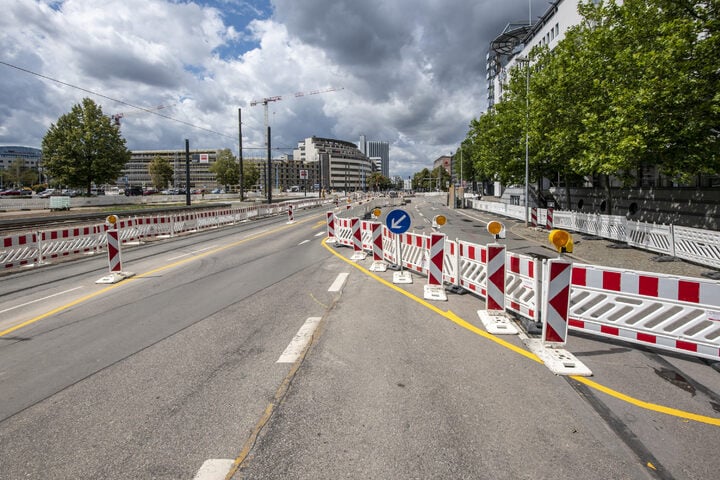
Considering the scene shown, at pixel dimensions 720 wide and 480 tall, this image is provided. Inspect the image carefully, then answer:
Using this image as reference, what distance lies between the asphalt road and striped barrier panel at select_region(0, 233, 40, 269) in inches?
289

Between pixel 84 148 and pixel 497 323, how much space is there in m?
59.6

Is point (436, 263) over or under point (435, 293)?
over

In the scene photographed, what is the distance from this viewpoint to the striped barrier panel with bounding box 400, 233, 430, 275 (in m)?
9.99

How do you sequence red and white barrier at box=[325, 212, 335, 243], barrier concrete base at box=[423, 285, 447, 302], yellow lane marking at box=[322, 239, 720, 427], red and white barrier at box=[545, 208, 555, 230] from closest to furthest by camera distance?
yellow lane marking at box=[322, 239, 720, 427], barrier concrete base at box=[423, 285, 447, 302], red and white barrier at box=[325, 212, 335, 243], red and white barrier at box=[545, 208, 555, 230]

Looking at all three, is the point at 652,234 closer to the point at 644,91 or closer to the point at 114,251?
the point at 644,91

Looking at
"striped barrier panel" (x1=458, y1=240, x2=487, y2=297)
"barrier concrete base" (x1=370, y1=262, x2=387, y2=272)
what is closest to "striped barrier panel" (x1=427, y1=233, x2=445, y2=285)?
"striped barrier panel" (x1=458, y1=240, x2=487, y2=297)

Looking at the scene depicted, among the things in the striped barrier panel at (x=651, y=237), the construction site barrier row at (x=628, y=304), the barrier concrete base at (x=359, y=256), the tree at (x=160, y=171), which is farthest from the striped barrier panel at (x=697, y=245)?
the tree at (x=160, y=171)

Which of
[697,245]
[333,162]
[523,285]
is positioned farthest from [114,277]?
[333,162]

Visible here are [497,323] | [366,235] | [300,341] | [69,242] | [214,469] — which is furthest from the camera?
[69,242]

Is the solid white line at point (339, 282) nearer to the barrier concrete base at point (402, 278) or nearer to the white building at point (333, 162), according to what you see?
the barrier concrete base at point (402, 278)

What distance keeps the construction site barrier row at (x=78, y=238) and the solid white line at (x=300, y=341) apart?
309 inches

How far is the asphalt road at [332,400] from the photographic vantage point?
3012 millimetres

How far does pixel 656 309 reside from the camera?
18.1ft

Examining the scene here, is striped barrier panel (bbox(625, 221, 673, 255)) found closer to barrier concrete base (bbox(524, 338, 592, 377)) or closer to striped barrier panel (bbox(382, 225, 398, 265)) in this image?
striped barrier panel (bbox(382, 225, 398, 265))
